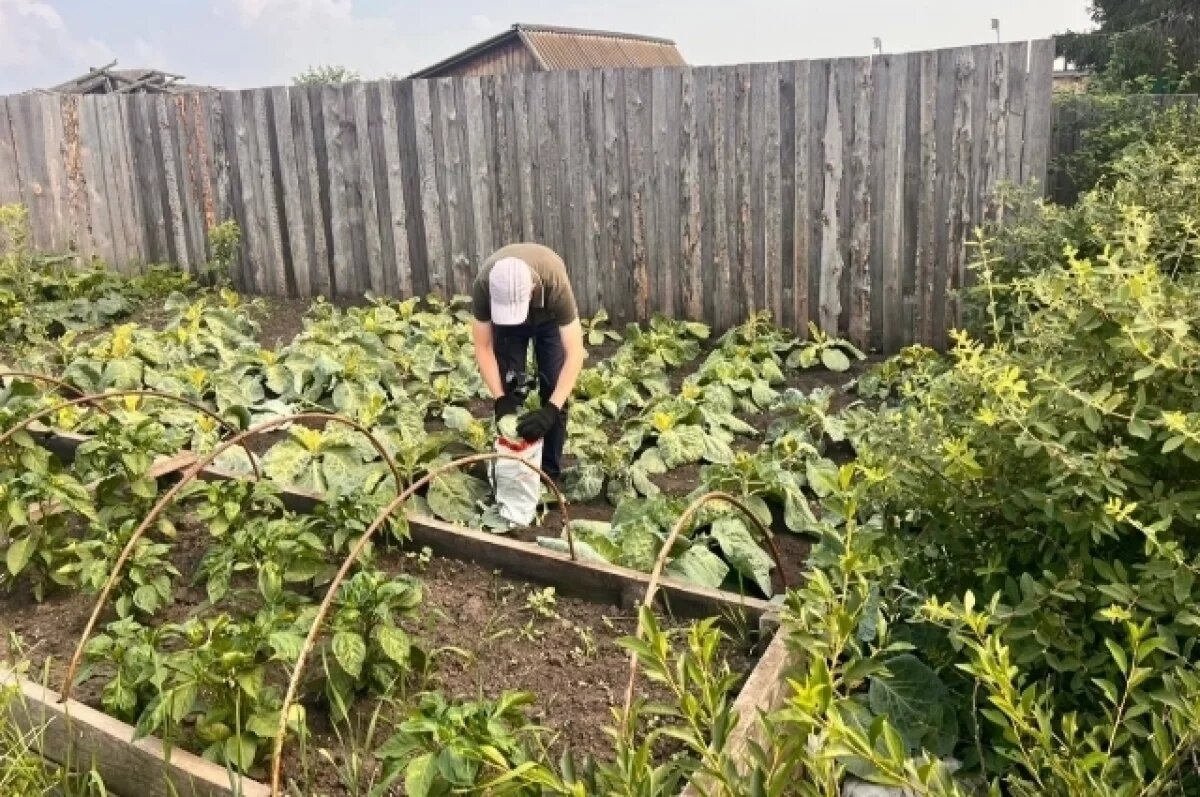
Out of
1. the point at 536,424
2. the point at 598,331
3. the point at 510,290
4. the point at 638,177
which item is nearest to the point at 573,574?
the point at 536,424

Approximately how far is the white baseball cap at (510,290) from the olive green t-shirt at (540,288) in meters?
0.13

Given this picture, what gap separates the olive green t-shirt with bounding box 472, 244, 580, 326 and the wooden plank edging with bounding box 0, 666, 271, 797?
2.31m

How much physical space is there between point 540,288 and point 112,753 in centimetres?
254

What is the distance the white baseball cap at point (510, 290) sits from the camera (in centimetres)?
412

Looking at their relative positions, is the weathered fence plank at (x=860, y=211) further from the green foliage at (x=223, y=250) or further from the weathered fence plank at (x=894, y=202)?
the green foliage at (x=223, y=250)

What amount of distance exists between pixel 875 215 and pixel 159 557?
15.4ft

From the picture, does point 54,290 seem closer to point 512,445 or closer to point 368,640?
point 512,445

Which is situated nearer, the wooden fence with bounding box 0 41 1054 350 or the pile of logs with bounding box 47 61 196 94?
the wooden fence with bounding box 0 41 1054 350

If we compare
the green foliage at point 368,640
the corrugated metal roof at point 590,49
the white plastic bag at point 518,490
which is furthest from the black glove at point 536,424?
the corrugated metal roof at point 590,49

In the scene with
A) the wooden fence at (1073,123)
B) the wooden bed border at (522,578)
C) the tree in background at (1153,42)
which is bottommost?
the wooden bed border at (522,578)

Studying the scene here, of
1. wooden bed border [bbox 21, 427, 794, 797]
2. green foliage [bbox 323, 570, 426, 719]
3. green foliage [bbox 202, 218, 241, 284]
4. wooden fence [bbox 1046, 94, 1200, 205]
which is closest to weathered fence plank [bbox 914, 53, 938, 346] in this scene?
wooden fence [bbox 1046, 94, 1200, 205]

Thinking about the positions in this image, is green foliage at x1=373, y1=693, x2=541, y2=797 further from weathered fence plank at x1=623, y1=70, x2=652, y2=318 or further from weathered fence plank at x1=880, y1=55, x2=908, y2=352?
weathered fence plank at x1=623, y1=70, x2=652, y2=318

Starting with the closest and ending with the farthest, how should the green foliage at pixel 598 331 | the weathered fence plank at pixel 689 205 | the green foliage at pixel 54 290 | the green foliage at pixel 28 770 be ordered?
the green foliage at pixel 28 770
the weathered fence plank at pixel 689 205
the green foliage at pixel 598 331
the green foliage at pixel 54 290

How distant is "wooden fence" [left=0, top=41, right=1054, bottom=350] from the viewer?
19.9ft
